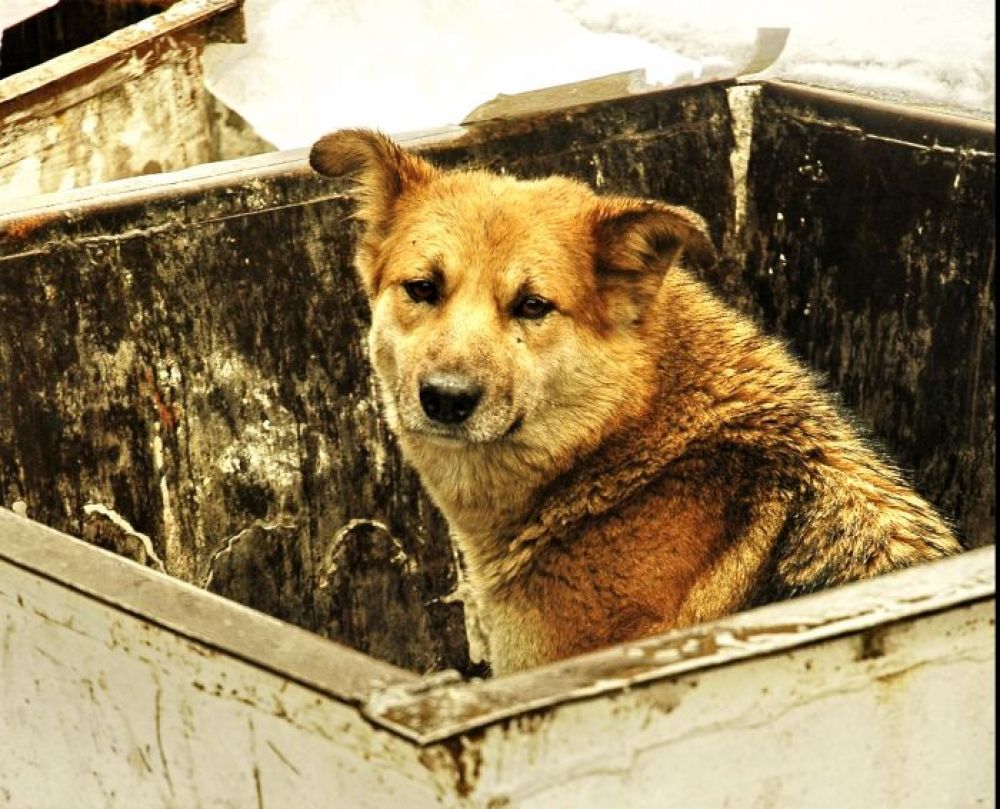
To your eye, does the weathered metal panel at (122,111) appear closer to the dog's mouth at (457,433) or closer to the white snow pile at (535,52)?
the white snow pile at (535,52)

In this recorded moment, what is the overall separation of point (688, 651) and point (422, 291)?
1565 millimetres

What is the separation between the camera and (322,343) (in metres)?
4.12

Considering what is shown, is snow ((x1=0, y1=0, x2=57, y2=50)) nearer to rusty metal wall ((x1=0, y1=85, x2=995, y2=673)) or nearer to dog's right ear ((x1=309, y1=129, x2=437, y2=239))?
rusty metal wall ((x1=0, y1=85, x2=995, y2=673))

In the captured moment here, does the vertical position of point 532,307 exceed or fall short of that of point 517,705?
it exceeds it

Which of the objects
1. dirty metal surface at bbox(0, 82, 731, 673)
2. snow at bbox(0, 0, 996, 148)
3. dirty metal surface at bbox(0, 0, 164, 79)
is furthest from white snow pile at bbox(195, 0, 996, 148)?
dirty metal surface at bbox(0, 82, 731, 673)

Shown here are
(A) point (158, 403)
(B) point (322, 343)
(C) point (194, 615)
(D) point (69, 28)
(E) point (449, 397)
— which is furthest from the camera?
(D) point (69, 28)

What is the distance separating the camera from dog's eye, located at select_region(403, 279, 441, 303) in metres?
3.34

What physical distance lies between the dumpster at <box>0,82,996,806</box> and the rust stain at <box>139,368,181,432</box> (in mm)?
13

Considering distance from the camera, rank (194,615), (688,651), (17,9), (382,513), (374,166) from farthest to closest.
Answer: (17,9)
(382,513)
(374,166)
(194,615)
(688,651)

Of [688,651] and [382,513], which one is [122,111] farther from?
[688,651]

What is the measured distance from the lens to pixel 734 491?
3084 millimetres

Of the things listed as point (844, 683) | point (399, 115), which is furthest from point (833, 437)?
point (399, 115)

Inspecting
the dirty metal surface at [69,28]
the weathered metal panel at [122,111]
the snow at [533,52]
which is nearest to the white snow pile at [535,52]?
the snow at [533,52]

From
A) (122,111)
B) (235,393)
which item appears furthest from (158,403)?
(122,111)
